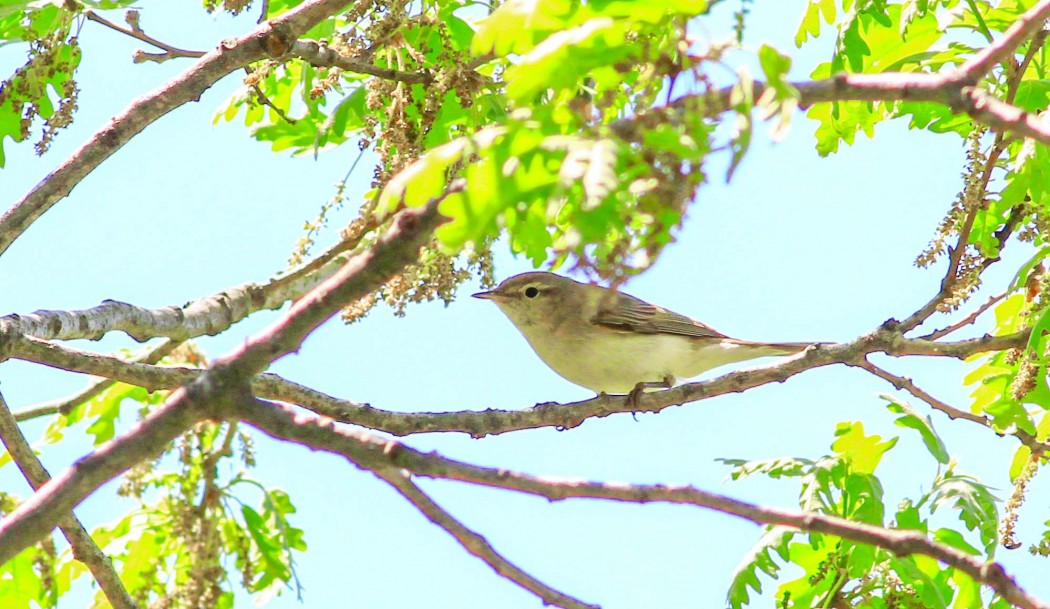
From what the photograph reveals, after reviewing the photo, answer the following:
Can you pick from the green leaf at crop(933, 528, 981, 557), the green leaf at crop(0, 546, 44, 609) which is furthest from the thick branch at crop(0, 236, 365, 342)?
the green leaf at crop(933, 528, 981, 557)

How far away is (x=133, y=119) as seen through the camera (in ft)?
15.0

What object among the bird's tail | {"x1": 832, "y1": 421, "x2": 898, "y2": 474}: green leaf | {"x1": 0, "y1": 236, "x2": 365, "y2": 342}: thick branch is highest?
the bird's tail

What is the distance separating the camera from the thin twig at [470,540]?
107 inches

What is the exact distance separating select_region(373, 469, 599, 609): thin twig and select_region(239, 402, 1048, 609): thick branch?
14 centimetres

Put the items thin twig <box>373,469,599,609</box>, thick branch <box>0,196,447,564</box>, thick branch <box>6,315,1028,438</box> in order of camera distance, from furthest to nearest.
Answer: thick branch <box>6,315,1028,438</box> → thin twig <box>373,469,599,609</box> → thick branch <box>0,196,447,564</box>

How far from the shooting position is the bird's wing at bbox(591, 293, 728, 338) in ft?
23.2

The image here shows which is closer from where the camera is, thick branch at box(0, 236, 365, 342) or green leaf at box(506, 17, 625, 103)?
green leaf at box(506, 17, 625, 103)

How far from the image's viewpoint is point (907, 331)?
440 cm

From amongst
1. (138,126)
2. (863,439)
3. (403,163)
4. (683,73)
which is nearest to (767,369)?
(863,439)

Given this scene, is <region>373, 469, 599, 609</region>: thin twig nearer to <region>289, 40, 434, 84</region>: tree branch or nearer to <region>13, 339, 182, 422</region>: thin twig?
<region>289, 40, 434, 84</region>: tree branch

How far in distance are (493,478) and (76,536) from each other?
2.33m

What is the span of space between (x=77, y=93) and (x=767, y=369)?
2953 millimetres

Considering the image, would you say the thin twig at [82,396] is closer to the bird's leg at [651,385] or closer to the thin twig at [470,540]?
the bird's leg at [651,385]

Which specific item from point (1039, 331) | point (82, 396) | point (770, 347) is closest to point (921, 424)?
point (1039, 331)
